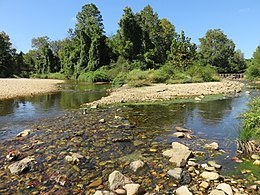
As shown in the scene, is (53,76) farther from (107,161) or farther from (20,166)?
(107,161)

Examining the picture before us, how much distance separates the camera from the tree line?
39.4 m

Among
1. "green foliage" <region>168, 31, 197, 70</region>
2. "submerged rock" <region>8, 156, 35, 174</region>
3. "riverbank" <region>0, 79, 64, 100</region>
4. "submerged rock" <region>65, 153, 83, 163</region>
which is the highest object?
"green foliage" <region>168, 31, 197, 70</region>

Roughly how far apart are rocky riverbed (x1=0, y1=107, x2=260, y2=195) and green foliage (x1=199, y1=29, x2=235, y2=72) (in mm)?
57685

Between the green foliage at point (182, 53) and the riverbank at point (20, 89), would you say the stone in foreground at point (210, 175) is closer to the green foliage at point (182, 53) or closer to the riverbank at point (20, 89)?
the riverbank at point (20, 89)

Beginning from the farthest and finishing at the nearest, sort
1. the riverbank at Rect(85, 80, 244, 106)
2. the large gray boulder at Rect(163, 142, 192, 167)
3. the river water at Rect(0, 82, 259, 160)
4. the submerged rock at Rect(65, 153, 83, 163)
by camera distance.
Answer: the riverbank at Rect(85, 80, 244, 106) < the river water at Rect(0, 82, 259, 160) < the submerged rock at Rect(65, 153, 83, 163) < the large gray boulder at Rect(163, 142, 192, 167)

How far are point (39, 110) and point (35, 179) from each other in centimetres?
917

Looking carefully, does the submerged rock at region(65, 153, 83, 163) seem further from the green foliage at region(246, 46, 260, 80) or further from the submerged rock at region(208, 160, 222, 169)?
the green foliage at region(246, 46, 260, 80)

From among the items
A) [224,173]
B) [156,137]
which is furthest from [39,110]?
[224,173]

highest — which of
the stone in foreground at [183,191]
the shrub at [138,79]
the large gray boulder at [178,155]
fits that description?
the shrub at [138,79]

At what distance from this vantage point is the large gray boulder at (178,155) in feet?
16.9

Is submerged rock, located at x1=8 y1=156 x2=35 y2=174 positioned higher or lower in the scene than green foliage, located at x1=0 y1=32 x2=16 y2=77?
lower

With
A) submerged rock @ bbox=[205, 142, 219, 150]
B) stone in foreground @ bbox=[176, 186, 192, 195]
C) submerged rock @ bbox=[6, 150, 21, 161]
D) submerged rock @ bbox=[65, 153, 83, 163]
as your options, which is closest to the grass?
submerged rock @ bbox=[6, 150, 21, 161]

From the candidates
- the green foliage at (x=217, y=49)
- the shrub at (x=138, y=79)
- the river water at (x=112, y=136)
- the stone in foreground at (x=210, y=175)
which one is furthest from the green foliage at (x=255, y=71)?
the stone in foreground at (x=210, y=175)

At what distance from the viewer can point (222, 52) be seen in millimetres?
60844
